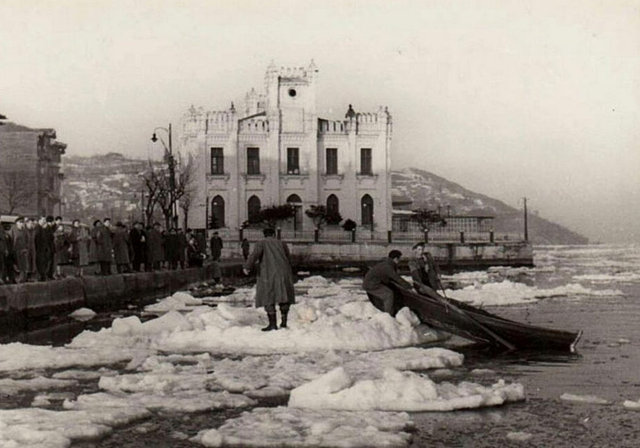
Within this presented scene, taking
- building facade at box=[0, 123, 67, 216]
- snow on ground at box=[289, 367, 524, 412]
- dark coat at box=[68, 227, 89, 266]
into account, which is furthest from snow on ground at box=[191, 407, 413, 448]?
building facade at box=[0, 123, 67, 216]

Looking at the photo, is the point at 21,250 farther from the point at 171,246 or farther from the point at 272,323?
the point at 171,246

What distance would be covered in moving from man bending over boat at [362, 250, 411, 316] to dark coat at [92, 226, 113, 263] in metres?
11.6

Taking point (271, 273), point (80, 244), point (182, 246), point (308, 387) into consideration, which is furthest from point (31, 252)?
point (308, 387)

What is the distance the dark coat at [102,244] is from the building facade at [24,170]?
4269cm

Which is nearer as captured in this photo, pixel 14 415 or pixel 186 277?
pixel 14 415

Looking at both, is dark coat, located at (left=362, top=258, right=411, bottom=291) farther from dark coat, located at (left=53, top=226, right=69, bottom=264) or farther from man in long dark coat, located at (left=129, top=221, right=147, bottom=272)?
dark coat, located at (left=53, top=226, right=69, bottom=264)

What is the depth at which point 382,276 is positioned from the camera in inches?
557

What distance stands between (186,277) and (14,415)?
22.5 m

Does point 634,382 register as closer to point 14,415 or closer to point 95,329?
point 14,415

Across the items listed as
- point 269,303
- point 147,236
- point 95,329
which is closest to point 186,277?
point 147,236

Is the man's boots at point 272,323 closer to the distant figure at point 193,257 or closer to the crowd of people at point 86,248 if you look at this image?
the crowd of people at point 86,248

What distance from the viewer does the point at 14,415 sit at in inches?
294

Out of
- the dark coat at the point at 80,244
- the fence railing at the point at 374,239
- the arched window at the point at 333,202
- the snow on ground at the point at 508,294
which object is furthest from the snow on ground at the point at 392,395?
the arched window at the point at 333,202

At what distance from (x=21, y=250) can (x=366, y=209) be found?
4874 cm
